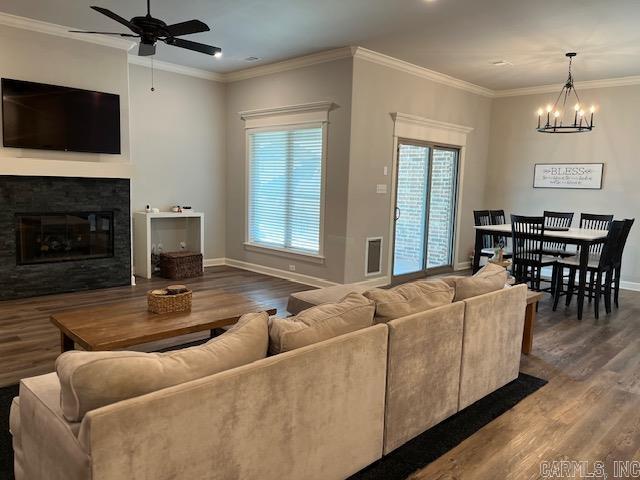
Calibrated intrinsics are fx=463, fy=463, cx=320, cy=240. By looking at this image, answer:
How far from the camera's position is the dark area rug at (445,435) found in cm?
227

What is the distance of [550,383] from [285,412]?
7.84 ft

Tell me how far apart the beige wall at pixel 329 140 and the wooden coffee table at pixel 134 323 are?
2593 millimetres

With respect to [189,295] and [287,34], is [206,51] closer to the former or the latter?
[287,34]

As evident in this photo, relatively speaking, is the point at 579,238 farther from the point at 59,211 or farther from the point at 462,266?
the point at 59,211

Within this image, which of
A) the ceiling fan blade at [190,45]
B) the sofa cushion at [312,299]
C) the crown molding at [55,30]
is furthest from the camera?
the crown molding at [55,30]

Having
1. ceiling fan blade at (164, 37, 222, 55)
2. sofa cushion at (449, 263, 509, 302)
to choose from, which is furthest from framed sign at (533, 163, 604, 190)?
ceiling fan blade at (164, 37, 222, 55)

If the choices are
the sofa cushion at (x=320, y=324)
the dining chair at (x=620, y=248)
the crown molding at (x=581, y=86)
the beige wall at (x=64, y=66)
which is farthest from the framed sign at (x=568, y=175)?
the beige wall at (x=64, y=66)

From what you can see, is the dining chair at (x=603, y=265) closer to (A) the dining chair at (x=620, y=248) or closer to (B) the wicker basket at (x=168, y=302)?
(A) the dining chair at (x=620, y=248)

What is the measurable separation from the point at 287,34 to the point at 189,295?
10.7ft

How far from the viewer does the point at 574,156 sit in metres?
7.04

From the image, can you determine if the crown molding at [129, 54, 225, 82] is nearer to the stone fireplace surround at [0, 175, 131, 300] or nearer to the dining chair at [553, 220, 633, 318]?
the stone fireplace surround at [0, 175, 131, 300]

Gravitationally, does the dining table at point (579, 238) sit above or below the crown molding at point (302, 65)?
below

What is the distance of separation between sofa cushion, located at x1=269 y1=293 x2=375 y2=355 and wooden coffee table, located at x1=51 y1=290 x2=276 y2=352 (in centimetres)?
108

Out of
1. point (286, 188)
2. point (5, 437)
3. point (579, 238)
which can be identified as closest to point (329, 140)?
point (286, 188)
